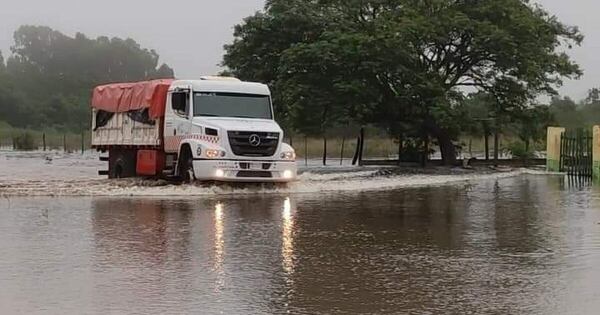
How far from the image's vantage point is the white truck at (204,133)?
2086cm

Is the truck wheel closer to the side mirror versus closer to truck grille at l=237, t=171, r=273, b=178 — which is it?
the side mirror

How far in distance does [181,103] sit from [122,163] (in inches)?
189

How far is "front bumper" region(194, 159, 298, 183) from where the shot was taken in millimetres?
20703

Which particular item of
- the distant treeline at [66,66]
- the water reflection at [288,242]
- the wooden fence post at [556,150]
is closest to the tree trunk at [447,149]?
the wooden fence post at [556,150]

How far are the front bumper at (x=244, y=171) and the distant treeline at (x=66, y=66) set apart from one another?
8215 centimetres

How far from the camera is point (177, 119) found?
882 inches

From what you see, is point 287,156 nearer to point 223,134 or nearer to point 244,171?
point 244,171

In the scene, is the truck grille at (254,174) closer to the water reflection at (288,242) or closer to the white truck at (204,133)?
the white truck at (204,133)

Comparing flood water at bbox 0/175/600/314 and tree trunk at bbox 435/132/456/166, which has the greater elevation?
tree trunk at bbox 435/132/456/166

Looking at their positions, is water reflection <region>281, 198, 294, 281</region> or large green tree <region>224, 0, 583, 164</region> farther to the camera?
large green tree <region>224, 0, 583, 164</region>

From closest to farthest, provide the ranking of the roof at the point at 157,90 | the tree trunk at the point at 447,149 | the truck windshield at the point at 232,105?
the truck windshield at the point at 232,105 → the roof at the point at 157,90 → the tree trunk at the point at 447,149

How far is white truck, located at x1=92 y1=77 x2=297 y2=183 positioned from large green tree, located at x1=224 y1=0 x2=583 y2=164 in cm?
1101

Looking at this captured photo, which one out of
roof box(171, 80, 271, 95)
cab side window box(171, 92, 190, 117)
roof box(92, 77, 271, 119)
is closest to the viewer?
cab side window box(171, 92, 190, 117)

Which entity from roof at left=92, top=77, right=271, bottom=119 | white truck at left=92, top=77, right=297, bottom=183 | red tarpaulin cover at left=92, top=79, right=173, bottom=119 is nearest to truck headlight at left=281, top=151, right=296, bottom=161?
white truck at left=92, top=77, right=297, bottom=183
